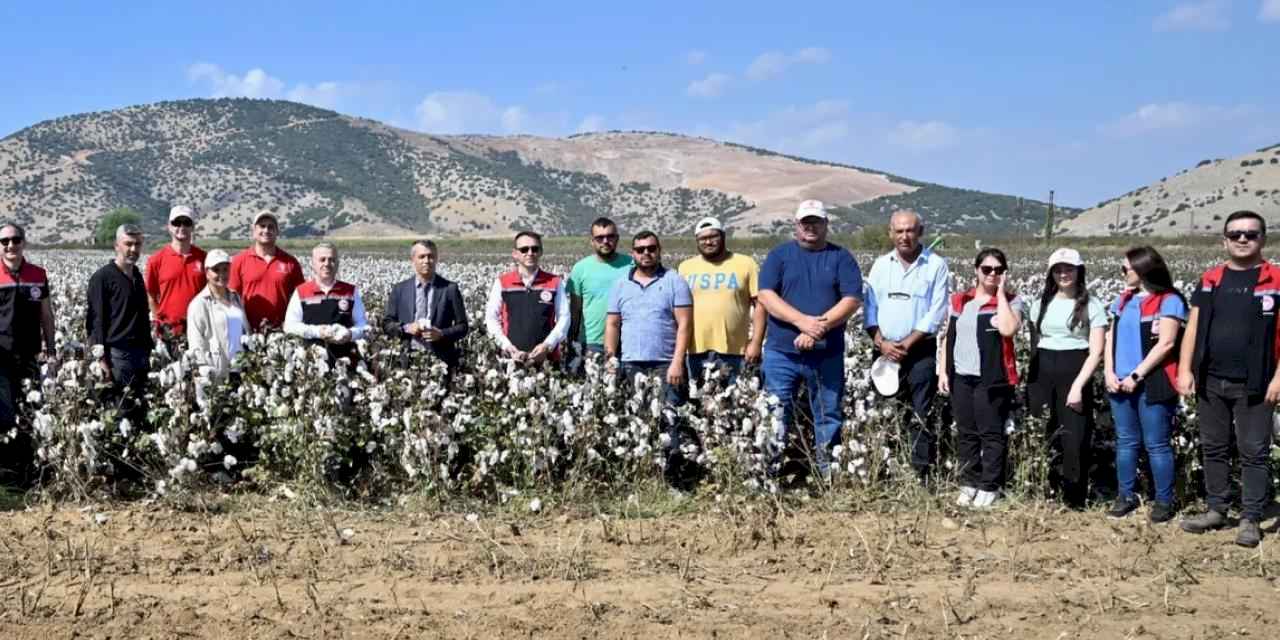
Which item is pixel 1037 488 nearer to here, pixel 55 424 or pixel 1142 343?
pixel 1142 343

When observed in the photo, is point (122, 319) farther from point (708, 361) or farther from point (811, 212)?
point (811, 212)

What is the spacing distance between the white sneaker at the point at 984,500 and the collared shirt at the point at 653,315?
2.20 meters

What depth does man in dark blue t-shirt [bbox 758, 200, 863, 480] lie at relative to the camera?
23.5ft

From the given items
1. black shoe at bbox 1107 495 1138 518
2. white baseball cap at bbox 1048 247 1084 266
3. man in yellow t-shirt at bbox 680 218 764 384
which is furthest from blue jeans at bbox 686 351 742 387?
black shoe at bbox 1107 495 1138 518

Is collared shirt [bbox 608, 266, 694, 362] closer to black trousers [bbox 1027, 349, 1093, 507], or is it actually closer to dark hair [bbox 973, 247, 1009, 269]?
dark hair [bbox 973, 247, 1009, 269]

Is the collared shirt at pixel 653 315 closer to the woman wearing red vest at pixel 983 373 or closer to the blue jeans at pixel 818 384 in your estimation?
the blue jeans at pixel 818 384

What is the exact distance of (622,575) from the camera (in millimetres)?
5734

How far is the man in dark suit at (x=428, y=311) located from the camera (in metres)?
7.87

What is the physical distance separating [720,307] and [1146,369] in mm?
2698

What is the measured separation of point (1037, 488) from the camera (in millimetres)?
7410

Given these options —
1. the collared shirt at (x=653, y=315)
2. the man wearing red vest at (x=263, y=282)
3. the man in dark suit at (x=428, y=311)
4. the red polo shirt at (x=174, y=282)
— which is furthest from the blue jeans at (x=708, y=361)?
the red polo shirt at (x=174, y=282)

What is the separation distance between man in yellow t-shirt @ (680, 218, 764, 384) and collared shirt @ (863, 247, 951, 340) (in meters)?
0.84

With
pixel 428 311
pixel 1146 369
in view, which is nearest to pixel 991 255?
pixel 1146 369

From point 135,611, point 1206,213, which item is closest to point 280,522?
point 135,611
